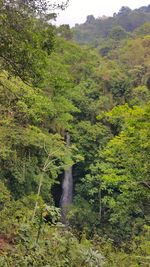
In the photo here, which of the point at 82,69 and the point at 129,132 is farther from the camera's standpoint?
the point at 82,69

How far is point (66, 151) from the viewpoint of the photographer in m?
14.8

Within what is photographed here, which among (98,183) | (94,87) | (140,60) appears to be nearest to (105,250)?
(98,183)

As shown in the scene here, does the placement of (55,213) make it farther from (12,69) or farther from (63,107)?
(63,107)

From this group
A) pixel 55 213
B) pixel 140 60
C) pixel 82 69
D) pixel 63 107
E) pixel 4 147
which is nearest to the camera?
pixel 55 213

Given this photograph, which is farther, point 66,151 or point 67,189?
point 67,189

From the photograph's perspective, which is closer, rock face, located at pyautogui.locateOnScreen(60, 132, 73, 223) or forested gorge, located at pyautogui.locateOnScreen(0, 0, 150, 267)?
forested gorge, located at pyautogui.locateOnScreen(0, 0, 150, 267)

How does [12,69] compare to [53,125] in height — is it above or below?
below

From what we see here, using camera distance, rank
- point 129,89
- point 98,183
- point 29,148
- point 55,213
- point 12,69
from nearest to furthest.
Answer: point 55,213 → point 12,69 → point 29,148 → point 98,183 → point 129,89

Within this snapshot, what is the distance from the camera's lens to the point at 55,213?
4707mm

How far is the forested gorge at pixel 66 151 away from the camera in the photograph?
500cm

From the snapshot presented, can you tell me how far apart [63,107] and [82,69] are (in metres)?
8.70

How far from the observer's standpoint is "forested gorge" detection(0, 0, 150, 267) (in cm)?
500

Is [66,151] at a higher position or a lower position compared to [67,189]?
higher

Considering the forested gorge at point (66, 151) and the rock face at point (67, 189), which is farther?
the rock face at point (67, 189)
